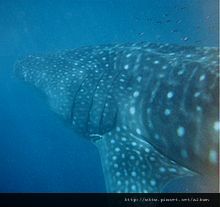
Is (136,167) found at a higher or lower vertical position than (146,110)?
lower

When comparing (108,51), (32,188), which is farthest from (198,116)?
(32,188)

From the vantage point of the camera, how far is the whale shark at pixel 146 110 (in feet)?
5.14

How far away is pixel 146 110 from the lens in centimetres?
178

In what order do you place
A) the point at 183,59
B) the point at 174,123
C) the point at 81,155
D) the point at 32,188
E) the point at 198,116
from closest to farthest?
1. the point at 198,116
2. the point at 174,123
3. the point at 183,59
4. the point at 32,188
5. the point at 81,155

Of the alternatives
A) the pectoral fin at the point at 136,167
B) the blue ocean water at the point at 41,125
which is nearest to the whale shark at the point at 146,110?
the pectoral fin at the point at 136,167

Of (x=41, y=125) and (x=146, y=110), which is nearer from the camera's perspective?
(x=146, y=110)

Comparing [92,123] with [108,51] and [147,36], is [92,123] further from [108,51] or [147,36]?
[147,36]

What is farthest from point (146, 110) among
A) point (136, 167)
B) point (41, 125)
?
point (41, 125)

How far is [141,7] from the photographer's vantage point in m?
3.39

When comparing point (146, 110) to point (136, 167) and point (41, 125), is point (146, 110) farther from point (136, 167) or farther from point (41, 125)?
point (41, 125)

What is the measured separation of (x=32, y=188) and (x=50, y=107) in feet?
2.13

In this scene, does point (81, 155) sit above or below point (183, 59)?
below

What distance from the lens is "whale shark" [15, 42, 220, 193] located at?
1565 millimetres

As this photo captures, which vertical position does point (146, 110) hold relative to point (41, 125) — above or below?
above
